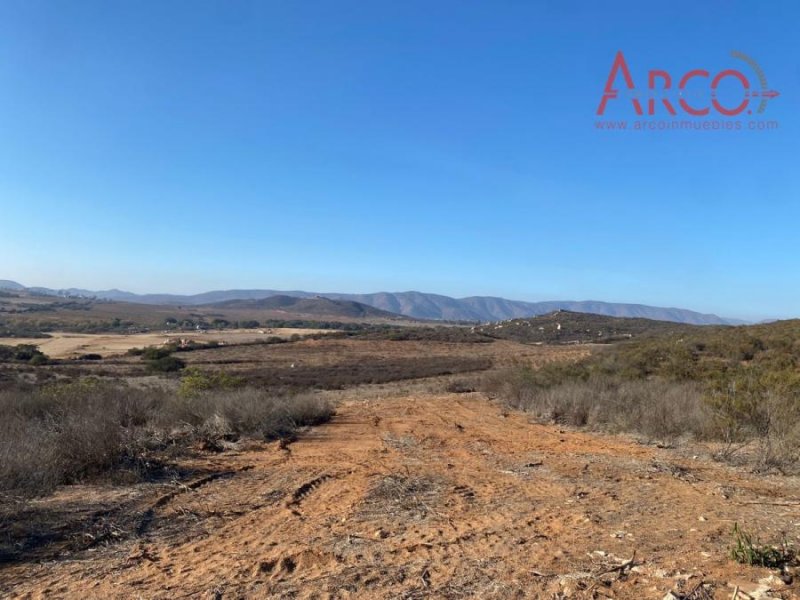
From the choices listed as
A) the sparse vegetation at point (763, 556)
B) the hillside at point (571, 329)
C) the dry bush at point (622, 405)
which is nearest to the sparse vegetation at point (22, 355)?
the dry bush at point (622, 405)

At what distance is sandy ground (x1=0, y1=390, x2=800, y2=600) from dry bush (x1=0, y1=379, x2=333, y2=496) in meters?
1.51

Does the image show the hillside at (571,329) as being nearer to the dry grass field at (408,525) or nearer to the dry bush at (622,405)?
the dry bush at (622,405)

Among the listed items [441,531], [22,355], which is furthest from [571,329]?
[441,531]

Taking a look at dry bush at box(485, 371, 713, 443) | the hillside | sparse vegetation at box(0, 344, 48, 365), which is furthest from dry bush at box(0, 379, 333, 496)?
the hillside

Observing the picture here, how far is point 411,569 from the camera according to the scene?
4.92 m

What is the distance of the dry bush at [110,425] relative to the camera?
7.48 metres

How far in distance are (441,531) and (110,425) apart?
589cm

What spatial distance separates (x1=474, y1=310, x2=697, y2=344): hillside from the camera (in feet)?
202

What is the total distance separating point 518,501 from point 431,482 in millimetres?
1506

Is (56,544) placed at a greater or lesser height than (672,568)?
lesser

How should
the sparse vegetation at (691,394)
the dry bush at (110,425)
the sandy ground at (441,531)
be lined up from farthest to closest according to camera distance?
the sparse vegetation at (691,394) → the dry bush at (110,425) → the sandy ground at (441,531)

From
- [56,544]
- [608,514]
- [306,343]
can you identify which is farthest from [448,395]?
[306,343]

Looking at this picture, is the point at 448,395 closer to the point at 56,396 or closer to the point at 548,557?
the point at 56,396

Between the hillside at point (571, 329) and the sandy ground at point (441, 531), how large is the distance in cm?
5127
